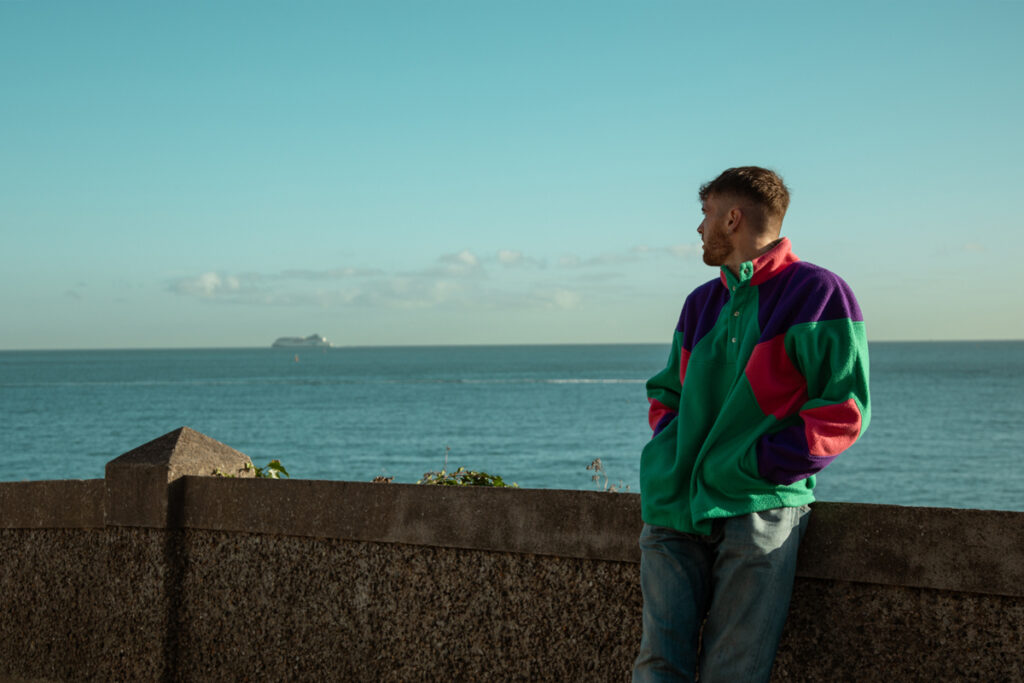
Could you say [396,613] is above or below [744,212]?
below

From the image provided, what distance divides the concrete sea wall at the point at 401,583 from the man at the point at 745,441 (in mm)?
418

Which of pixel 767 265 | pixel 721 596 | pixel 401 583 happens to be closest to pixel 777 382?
pixel 767 265

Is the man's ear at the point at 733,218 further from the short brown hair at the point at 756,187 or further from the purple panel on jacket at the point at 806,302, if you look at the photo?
the purple panel on jacket at the point at 806,302

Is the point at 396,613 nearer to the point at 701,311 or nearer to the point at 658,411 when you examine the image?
the point at 658,411

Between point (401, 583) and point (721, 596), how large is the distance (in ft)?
4.74

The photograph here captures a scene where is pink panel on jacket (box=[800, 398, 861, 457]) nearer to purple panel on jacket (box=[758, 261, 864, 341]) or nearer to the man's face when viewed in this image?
purple panel on jacket (box=[758, 261, 864, 341])

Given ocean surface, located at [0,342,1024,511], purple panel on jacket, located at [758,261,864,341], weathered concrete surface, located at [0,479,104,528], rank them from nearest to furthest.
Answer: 1. purple panel on jacket, located at [758,261,864,341]
2. weathered concrete surface, located at [0,479,104,528]
3. ocean surface, located at [0,342,1024,511]

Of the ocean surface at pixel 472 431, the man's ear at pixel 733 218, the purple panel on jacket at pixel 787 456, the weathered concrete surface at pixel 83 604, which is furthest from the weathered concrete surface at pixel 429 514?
the ocean surface at pixel 472 431

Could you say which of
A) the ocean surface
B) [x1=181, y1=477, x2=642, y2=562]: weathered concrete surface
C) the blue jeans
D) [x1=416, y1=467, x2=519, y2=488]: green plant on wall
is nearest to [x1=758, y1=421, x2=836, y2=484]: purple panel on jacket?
the blue jeans

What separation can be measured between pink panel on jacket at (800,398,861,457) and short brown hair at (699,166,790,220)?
61 cm

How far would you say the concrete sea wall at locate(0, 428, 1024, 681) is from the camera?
9.35 feet

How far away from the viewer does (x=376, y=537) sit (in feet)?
12.1

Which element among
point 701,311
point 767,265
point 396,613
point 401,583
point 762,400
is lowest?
point 396,613

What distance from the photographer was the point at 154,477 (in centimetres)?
405
